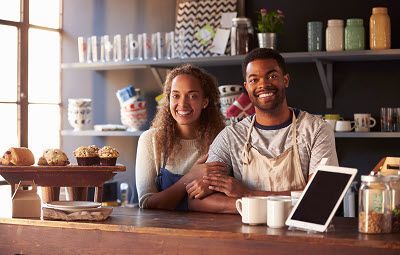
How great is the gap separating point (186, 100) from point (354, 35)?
1.49 metres

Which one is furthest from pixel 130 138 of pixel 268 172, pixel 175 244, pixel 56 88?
pixel 175 244

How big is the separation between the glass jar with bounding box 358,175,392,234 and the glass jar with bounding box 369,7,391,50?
2341mm

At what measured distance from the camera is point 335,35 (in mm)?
4836

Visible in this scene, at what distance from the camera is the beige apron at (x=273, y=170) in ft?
10.8

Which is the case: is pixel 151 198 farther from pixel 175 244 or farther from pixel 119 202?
pixel 119 202

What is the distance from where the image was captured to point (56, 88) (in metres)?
6.06

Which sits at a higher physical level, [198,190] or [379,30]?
[379,30]

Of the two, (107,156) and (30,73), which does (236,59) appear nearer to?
(30,73)

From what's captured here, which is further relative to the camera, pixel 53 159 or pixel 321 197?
pixel 53 159

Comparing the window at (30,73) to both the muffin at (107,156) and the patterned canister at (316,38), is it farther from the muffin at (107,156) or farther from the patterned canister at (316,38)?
the muffin at (107,156)

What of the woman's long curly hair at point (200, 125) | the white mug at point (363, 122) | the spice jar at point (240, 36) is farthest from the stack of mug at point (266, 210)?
the spice jar at point (240, 36)

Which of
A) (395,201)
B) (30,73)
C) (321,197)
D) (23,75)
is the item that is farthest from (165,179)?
(30,73)

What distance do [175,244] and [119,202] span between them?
9.93 ft

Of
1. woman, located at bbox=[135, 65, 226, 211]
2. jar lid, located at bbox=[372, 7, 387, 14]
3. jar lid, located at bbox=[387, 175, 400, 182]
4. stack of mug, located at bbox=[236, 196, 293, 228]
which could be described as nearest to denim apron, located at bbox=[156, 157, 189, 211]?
woman, located at bbox=[135, 65, 226, 211]
